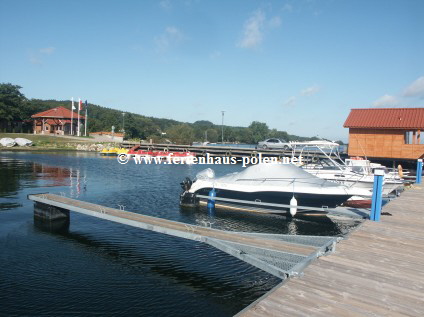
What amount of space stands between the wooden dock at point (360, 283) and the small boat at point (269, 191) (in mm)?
7555

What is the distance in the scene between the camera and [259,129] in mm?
163125

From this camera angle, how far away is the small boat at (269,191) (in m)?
17.0

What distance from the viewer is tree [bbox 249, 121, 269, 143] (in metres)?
156

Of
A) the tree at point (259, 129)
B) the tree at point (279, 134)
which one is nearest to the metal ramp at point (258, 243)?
the tree at point (259, 129)

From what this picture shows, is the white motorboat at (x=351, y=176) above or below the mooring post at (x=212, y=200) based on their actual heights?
above

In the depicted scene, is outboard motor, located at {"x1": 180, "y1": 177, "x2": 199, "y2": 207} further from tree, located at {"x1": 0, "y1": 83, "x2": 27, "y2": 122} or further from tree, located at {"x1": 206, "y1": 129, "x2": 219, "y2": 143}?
tree, located at {"x1": 206, "y1": 129, "x2": 219, "y2": 143}

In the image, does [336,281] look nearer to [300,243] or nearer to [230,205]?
[300,243]

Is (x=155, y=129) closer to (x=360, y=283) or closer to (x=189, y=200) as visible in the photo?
(x=189, y=200)

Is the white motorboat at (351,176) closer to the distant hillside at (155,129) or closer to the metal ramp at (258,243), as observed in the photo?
the metal ramp at (258,243)

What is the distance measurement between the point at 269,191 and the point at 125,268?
30.1ft

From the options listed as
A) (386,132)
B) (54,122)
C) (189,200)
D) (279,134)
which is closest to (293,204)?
(189,200)

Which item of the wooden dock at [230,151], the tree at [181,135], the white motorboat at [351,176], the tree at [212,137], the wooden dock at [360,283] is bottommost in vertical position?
the wooden dock at [360,283]

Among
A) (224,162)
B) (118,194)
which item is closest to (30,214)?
(118,194)

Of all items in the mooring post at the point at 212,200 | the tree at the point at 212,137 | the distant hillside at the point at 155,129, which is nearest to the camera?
the mooring post at the point at 212,200
